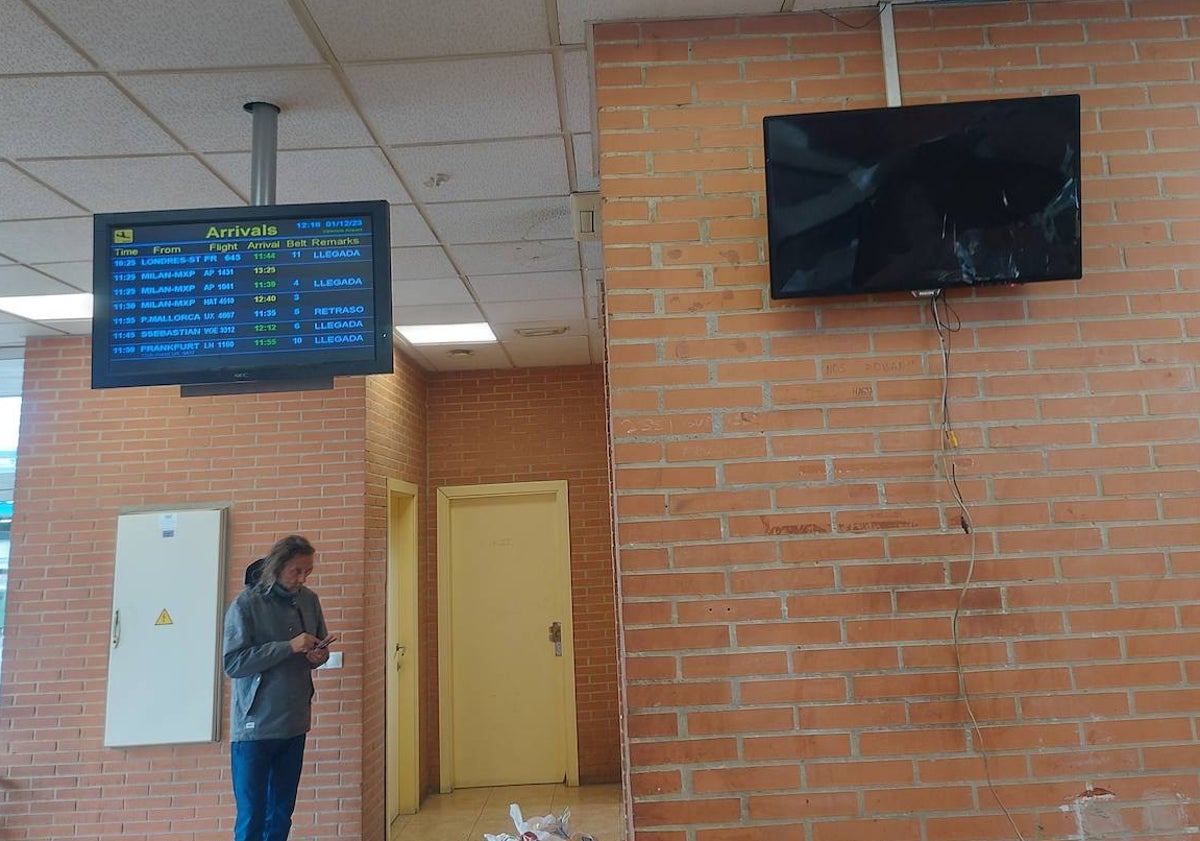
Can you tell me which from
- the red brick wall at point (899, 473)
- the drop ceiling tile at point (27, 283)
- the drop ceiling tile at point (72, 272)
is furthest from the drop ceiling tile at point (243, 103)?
the drop ceiling tile at point (27, 283)

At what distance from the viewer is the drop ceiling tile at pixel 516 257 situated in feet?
11.8

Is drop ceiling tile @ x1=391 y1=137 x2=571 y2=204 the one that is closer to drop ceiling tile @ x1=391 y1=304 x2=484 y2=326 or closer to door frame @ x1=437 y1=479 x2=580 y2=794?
drop ceiling tile @ x1=391 y1=304 x2=484 y2=326

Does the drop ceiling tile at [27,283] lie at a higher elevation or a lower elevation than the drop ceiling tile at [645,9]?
lower

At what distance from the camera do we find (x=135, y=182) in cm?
285

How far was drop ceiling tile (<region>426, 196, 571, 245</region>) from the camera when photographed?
10.4 ft

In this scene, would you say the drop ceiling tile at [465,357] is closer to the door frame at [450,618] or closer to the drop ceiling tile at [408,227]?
the door frame at [450,618]

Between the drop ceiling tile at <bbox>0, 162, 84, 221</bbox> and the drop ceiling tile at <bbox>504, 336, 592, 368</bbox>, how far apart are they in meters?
2.70

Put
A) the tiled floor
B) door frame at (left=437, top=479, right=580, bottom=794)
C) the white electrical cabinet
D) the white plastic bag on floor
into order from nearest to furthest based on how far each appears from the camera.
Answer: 1. the white plastic bag on floor
2. the white electrical cabinet
3. the tiled floor
4. door frame at (left=437, top=479, right=580, bottom=794)

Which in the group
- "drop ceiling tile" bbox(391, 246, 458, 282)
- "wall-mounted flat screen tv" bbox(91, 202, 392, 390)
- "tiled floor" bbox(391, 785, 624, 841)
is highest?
"drop ceiling tile" bbox(391, 246, 458, 282)

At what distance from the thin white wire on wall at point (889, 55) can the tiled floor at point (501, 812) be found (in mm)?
3963

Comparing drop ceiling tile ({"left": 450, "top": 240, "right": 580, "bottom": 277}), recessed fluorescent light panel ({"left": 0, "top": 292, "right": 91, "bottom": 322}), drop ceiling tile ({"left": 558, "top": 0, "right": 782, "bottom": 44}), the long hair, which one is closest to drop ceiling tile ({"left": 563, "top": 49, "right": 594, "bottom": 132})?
drop ceiling tile ({"left": 558, "top": 0, "right": 782, "bottom": 44})

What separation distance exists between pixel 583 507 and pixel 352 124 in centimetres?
382

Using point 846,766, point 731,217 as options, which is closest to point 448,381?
point 731,217

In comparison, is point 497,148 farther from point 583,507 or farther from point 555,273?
point 583,507
